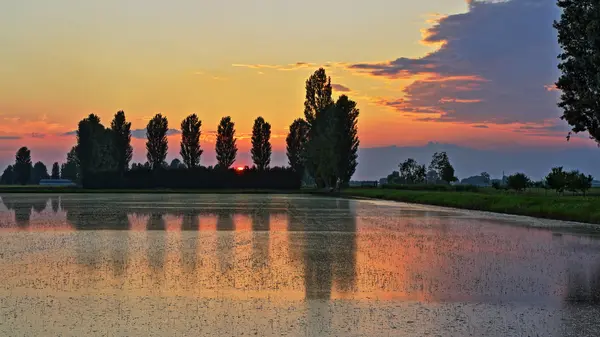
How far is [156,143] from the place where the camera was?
11525 cm

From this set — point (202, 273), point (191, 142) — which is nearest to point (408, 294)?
point (202, 273)

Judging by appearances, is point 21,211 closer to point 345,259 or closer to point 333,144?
point 345,259

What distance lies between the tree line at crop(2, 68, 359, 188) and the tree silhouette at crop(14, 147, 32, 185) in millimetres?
72020

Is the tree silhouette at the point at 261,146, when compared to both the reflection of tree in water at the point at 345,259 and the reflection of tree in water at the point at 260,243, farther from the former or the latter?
the reflection of tree in water at the point at 345,259

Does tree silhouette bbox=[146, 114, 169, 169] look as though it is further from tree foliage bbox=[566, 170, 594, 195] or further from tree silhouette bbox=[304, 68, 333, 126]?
tree foliage bbox=[566, 170, 594, 195]

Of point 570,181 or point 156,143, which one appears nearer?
point 570,181

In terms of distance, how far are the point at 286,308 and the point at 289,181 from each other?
8352cm

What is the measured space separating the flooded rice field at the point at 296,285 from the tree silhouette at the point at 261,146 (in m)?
91.1

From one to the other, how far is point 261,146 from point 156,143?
20.3m

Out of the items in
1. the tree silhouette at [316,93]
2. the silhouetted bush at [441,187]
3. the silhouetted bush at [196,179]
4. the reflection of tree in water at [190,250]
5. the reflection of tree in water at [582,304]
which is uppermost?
the tree silhouette at [316,93]

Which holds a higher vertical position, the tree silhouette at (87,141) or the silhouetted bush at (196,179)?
the tree silhouette at (87,141)

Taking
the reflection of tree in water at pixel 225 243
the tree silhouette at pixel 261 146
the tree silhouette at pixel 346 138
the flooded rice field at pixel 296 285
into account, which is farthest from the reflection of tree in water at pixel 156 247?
the tree silhouette at pixel 261 146

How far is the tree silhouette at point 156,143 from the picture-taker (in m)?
114

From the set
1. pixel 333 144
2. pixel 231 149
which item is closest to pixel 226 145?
pixel 231 149
